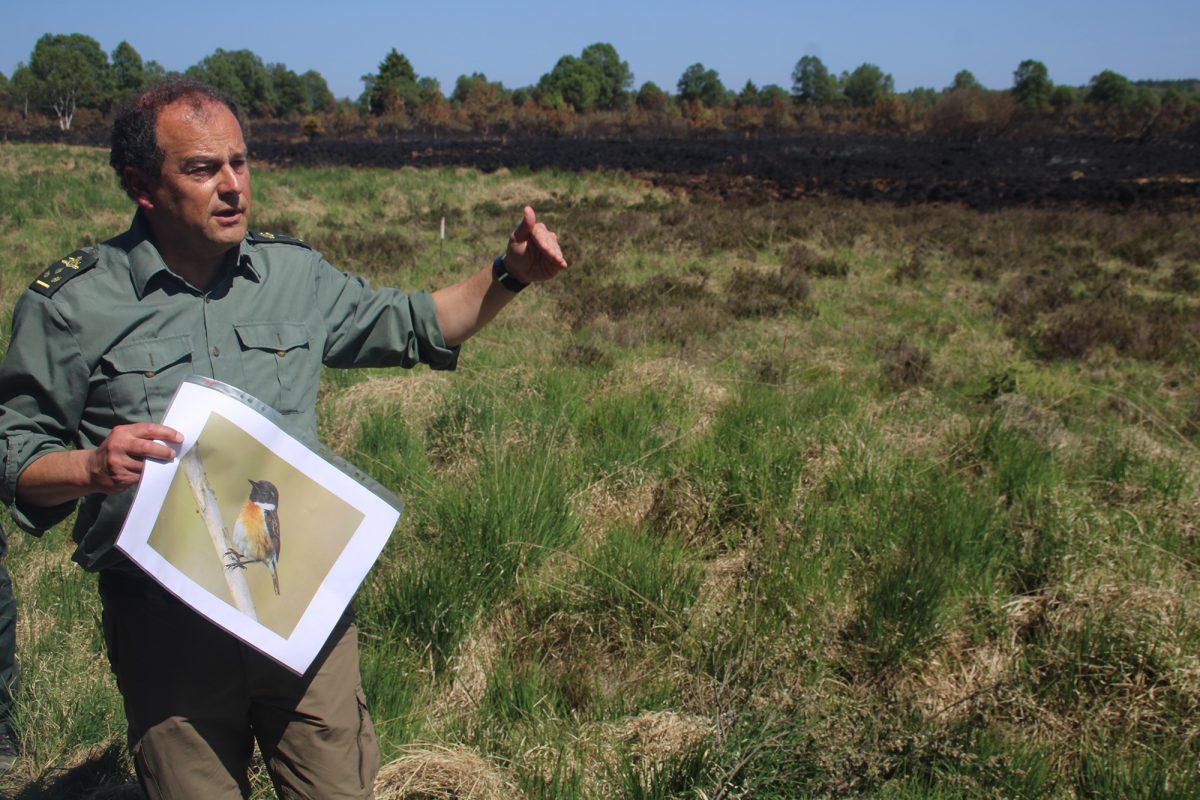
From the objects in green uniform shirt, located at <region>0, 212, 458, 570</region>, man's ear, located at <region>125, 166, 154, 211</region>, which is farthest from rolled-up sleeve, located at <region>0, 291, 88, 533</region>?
man's ear, located at <region>125, 166, 154, 211</region>

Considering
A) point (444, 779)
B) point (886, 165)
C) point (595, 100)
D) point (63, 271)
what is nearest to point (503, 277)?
point (63, 271)

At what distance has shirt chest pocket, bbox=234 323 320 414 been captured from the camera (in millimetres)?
1745

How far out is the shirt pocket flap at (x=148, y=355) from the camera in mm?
1592

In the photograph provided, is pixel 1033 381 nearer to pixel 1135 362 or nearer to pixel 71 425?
pixel 1135 362

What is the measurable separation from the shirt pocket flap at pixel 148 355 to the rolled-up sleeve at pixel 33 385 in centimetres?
6

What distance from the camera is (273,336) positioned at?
1.78 metres

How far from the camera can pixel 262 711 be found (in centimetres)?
180

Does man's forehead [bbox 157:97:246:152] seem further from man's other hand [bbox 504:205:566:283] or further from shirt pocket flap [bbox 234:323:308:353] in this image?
man's other hand [bbox 504:205:566:283]

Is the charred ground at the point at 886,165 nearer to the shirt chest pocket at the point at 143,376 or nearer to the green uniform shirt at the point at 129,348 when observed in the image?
the green uniform shirt at the point at 129,348

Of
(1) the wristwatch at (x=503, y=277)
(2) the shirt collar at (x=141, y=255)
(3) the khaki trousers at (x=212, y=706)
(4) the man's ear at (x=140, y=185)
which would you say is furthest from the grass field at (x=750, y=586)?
(4) the man's ear at (x=140, y=185)

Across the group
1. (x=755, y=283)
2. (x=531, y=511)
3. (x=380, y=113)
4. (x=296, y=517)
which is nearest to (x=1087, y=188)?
(x=755, y=283)

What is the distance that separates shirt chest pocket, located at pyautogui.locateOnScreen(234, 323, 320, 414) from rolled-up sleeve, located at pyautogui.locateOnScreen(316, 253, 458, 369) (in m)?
0.15

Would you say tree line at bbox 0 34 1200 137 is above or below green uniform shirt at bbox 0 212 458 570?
above

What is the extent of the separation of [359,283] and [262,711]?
958 mm
